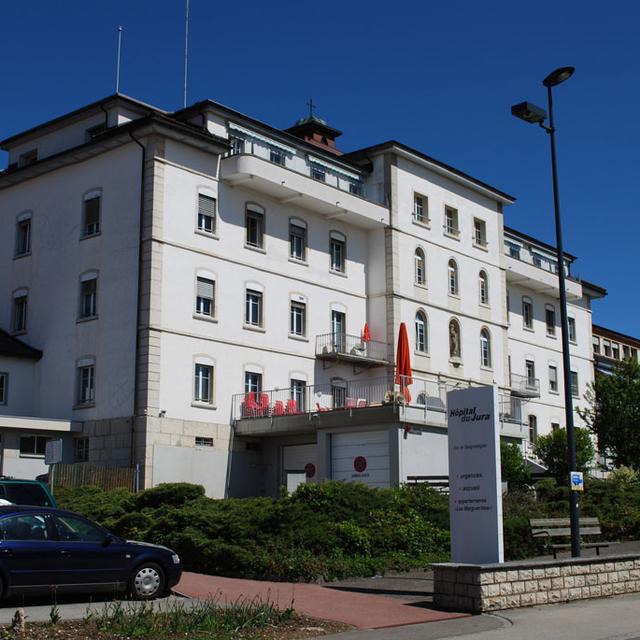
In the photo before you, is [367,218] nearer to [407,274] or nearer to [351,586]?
[407,274]

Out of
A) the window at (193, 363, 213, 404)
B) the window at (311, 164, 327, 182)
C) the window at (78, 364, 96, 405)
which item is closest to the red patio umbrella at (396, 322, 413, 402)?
the window at (193, 363, 213, 404)

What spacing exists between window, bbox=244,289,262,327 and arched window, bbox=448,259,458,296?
38.1ft

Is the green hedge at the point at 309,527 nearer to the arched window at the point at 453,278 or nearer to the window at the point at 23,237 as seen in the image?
the window at the point at 23,237

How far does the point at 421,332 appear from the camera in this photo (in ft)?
145

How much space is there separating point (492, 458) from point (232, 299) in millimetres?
22893

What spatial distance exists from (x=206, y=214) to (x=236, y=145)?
11.4 ft

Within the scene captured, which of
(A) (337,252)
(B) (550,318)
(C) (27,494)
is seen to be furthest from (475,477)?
(B) (550,318)

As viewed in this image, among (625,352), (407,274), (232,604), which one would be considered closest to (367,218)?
(407,274)

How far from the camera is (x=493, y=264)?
49719 mm

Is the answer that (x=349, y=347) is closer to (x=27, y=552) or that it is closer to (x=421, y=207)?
(x=421, y=207)

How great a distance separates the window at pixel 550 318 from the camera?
5850 cm

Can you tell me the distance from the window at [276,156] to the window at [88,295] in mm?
8867

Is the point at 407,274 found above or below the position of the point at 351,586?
above

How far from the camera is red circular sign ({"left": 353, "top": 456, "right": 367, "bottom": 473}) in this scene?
32.6m
